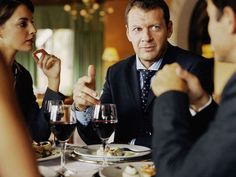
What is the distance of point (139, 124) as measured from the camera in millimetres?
2172

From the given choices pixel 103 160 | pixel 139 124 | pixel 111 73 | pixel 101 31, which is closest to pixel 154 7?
pixel 111 73

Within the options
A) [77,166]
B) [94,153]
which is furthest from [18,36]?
[77,166]

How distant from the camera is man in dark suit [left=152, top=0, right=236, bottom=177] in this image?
916mm

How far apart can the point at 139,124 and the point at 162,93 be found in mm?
1091

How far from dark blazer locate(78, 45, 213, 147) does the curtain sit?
961cm

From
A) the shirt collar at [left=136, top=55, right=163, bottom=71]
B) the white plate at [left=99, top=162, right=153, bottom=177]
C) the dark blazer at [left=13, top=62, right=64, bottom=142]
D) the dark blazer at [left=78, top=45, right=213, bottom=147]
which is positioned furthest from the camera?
the shirt collar at [left=136, top=55, right=163, bottom=71]

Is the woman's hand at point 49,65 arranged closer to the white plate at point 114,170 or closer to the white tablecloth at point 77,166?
the white tablecloth at point 77,166

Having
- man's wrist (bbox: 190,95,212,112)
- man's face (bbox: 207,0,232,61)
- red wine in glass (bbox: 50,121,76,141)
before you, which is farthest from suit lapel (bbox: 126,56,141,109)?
man's face (bbox: 207,0,232,61)

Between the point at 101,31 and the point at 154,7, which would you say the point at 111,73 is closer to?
the point at 154,7

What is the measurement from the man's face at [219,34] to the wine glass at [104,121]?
53cm

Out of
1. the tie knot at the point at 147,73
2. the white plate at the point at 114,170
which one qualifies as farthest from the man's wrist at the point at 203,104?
the tie knot at the point at 147,73

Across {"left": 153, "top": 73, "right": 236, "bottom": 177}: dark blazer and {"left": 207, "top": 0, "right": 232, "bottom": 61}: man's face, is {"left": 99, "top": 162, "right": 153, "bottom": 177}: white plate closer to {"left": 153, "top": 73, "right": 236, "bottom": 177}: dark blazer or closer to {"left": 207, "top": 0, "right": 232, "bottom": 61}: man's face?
{"left": 153, "top": 73, "right": 236, "bottom": 177}: dark blazer

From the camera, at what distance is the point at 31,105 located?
2.34 m

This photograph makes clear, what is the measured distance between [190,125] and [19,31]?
167cm
